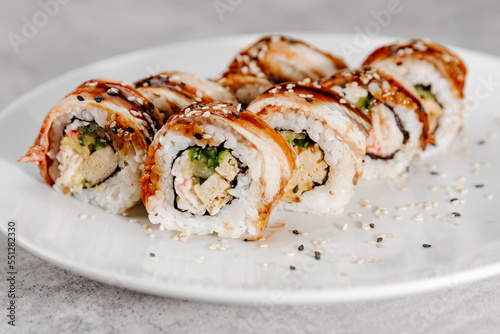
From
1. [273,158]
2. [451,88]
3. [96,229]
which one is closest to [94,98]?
[96,229]

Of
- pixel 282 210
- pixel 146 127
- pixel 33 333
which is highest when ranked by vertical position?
pixel 146 127

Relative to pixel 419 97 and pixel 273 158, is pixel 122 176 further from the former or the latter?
pixel 419 97

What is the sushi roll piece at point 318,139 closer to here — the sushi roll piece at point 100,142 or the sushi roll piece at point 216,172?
the sushi roll piece at point 216,172

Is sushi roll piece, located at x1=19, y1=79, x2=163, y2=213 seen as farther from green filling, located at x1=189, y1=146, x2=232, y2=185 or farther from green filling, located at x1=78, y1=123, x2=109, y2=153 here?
green filling, located at x1=189, y1=146, x2=232, y2=185

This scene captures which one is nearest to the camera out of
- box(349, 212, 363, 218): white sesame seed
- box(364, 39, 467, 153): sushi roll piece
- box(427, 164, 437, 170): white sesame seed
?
box(349, 212, 363, 218): white sesame seed

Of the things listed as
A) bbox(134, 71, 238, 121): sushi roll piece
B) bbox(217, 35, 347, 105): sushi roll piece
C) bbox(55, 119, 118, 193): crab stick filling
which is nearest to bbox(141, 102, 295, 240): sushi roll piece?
bbox(55, 119, 118, 193): crab stick filling

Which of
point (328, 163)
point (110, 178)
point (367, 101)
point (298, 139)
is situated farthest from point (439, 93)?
point (110, 178)

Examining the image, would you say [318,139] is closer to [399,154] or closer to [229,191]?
[229,191]
